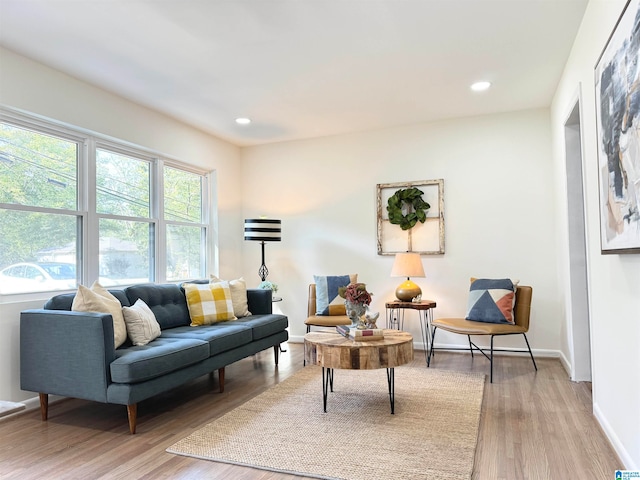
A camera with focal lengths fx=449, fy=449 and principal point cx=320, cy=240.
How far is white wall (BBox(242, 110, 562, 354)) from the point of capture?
4.73 m

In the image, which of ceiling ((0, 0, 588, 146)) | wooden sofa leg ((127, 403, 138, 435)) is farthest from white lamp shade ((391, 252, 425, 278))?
wooden sofa leg ((127, 403, 138, 435))

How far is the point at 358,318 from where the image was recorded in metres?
3.30

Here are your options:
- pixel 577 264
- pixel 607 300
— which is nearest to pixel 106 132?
pixel 607 300

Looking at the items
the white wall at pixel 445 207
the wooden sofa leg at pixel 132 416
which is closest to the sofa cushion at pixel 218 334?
the wooden sofa leg at pixel 132 416

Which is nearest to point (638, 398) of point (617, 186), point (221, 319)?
point (617, 186)

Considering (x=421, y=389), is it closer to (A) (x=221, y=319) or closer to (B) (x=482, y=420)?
(B) (x=482, y=420)

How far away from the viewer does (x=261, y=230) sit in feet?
17.4

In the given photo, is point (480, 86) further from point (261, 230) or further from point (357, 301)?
point (261, 230)

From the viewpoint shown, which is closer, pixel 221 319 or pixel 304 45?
pixel 304 45

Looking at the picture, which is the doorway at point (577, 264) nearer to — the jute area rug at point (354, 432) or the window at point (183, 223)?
the jute area rug at point (354, 432)

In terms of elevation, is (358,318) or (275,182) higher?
(275,182)

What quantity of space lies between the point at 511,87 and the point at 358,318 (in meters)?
2.60

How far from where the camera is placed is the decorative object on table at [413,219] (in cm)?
507

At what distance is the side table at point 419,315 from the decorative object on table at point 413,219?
66cm
